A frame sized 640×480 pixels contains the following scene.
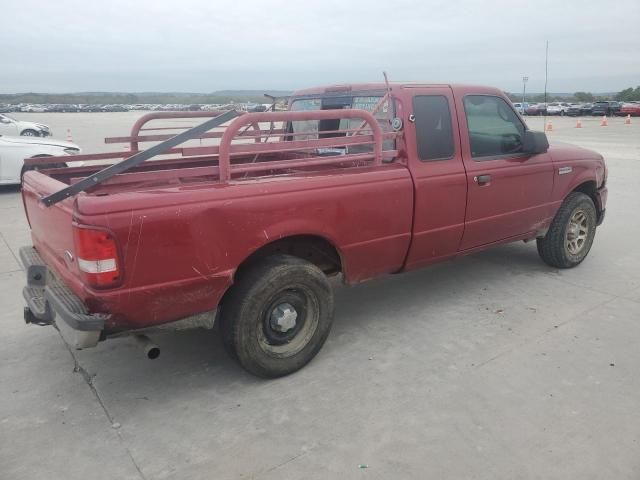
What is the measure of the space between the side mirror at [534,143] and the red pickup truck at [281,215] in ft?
0.05

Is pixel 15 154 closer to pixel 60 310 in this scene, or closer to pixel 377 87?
pixel 377 87

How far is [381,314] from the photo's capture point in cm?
452

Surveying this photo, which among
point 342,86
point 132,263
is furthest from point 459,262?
point 132,263

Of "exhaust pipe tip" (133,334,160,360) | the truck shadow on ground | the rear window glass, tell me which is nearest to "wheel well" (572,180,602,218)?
the truck shadow on ground

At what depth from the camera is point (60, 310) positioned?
2873 millimetres

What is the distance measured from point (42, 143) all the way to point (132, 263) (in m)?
9.02

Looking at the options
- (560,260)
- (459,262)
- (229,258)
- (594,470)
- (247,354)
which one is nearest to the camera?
(594,470)

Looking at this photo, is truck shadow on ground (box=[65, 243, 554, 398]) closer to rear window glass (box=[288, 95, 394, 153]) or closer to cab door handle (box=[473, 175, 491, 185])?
cab door handle (box=[473, 175, 491, 185])

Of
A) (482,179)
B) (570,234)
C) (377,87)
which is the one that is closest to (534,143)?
(482,179)

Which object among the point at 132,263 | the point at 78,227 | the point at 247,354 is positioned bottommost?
the point at 247,354

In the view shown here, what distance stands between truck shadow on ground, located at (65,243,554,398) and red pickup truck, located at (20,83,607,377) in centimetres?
43

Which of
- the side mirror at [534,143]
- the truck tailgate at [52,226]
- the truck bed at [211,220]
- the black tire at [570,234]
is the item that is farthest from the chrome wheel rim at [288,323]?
the black tire at [570,234]

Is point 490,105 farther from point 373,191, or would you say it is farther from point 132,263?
point 132,263

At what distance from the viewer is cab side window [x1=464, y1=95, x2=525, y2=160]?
14.5 ft
